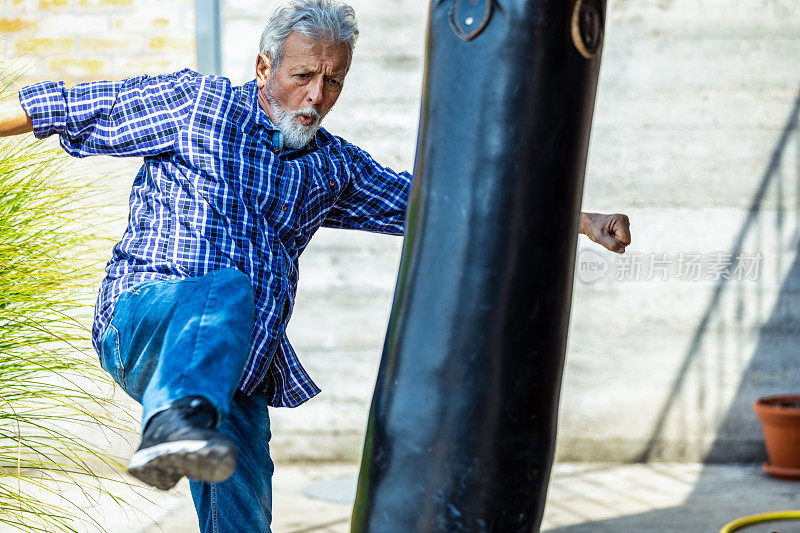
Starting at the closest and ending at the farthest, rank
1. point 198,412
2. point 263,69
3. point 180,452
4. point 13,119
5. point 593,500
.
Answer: point 180,452 → point 198,412 → point 13,119 → point 263,69 → point 593,500

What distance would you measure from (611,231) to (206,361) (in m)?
0.93

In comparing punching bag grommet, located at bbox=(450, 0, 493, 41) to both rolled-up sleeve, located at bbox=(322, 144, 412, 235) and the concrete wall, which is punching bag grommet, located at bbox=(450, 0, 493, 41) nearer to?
rolled-up sleeve, located at bbox=(322, 144, 412, 235)

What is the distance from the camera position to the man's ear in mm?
2381

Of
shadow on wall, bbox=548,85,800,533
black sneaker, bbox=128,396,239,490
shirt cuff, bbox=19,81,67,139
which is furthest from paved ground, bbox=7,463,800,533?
black sneaker, bbox=128,396,239,490

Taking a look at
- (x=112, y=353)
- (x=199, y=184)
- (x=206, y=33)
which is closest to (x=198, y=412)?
(x=112, y=353)

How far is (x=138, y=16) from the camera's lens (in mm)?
5055

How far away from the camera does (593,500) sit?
475cm

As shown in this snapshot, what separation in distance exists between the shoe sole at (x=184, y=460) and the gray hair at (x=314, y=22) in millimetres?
1151

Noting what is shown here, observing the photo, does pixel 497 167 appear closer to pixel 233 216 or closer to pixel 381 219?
pixel 233 216

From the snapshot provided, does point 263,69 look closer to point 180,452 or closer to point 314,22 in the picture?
point 314,22

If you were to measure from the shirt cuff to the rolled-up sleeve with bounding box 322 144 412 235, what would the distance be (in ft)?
2.34

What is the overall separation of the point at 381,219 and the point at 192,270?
2.02 feet

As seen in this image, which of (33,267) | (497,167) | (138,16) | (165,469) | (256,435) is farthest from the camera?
(138,16)

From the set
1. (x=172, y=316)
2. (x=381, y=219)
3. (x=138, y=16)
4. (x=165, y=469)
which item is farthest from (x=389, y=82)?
(x=165, y=469)
